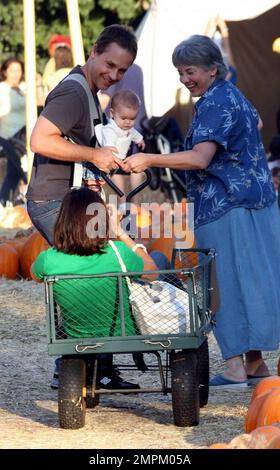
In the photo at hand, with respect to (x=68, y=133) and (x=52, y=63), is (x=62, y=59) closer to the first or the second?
(x=52, y=63)

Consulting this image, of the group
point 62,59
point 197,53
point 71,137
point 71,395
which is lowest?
point 71,395

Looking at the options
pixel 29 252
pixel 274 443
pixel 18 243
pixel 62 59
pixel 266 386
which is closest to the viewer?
A: pixel 274 443

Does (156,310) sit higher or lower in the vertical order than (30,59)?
lower

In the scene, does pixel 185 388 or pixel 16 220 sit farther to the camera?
pixel 16 220

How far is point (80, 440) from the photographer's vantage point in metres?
5.55

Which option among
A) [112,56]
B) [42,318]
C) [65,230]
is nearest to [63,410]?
[65,230]

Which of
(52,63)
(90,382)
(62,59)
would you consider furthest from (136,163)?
(52,63)

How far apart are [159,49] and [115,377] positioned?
947 centimetres

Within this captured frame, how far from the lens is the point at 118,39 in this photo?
6.42 meters

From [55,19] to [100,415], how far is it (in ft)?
56.6

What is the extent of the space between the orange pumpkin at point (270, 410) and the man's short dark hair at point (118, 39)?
6.53 ft

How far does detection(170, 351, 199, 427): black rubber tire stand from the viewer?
5.76 metres

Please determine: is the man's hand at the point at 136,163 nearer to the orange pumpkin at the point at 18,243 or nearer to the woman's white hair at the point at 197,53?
the woman's white hair at the point at 197,53

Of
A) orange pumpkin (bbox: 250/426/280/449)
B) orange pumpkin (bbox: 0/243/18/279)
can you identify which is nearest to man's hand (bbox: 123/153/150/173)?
orange pumpkin (bbox: 250/426/280/449)
